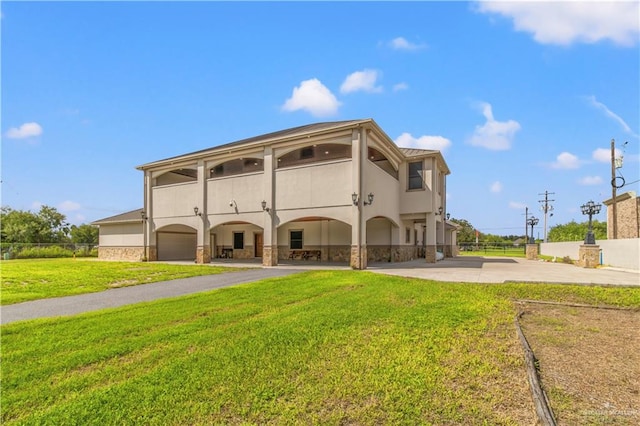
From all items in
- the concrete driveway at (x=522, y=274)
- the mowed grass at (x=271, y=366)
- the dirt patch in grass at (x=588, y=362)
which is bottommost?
the concrete driveway at (x=522, y=274)

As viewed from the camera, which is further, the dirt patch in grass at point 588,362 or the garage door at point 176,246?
the garage door at point 176,246

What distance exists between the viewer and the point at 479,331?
530cm

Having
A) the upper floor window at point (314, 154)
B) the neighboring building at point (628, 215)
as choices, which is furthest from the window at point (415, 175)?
the neighboring building at point (628, 215)

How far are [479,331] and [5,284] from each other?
13792 millimetres

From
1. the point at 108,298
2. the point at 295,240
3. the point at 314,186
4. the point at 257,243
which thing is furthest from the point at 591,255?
the point at 108,298

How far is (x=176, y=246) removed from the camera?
25.4 metres

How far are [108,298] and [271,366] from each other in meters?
6.74

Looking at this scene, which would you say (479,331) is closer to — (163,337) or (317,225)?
(163,337)

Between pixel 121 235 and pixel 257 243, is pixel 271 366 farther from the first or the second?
pixel 121 235

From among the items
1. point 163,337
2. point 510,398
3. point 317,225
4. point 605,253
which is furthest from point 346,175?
point 605,253

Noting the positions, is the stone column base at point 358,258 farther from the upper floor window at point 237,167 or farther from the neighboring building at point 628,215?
the neighboring building at point 628,215

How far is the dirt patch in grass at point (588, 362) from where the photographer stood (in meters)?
3.10

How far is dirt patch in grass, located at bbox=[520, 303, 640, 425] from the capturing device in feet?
10.2

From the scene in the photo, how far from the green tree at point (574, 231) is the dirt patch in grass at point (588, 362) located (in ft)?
144
